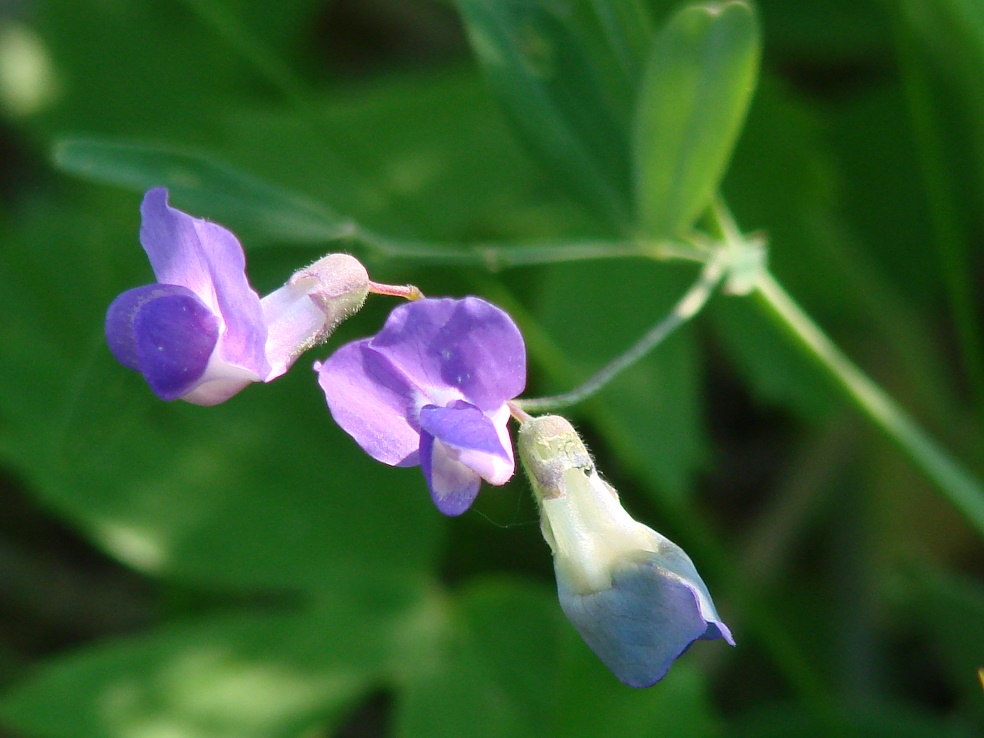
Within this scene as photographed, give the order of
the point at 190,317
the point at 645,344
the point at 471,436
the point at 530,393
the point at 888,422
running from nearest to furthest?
the point at 471,436, the point at 190,317, the point at 645,344, the point at 888,422, the point at 530,393

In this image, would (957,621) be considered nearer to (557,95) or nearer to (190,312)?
(557,95)

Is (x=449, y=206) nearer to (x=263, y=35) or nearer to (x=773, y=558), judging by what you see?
(x=263, y=35)

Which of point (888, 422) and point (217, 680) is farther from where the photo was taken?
point (217, 680)

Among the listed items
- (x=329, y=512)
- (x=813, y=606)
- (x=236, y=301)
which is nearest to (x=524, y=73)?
(x=236, y=301)

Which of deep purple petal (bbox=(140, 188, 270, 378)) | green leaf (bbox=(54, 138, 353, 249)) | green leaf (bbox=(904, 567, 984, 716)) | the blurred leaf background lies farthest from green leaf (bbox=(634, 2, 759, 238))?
green leaf (bbox=(904, 567, 984, 716))

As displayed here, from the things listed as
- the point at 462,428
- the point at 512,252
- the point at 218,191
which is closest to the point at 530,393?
the point at 512,252

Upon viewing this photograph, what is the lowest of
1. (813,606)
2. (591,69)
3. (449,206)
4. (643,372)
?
(813,606)

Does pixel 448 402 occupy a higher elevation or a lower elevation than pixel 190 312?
lower
